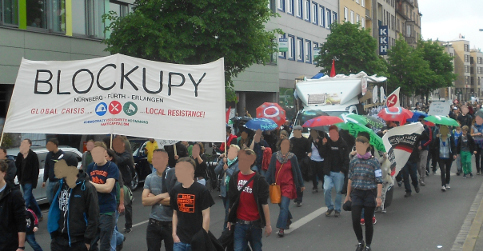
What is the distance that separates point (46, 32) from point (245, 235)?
17.1 m

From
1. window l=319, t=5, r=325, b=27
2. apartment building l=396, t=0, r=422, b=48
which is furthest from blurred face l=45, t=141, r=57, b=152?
apartment building l=396, t=0, r=422, b=48

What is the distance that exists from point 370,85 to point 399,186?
27.4ft

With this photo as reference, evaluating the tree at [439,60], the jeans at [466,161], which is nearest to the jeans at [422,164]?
the jeans at [466,161]

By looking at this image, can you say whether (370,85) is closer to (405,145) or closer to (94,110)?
(405,145)

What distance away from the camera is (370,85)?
22688mm

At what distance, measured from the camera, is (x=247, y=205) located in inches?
253

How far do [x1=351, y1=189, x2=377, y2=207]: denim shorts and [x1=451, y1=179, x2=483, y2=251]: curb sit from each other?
4.55ft

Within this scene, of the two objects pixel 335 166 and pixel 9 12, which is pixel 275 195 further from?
pixel 9 12

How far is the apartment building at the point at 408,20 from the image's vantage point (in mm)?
83312

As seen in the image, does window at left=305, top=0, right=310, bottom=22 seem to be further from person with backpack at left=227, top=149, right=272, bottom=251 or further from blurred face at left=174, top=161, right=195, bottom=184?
blurred face at left=174, top=161, right=195, bottom=184

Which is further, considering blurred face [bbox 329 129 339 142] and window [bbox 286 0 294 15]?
window [bbox 286 0 294 15]

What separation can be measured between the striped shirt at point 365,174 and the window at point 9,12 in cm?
1550

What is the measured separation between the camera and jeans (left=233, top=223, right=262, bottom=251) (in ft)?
21.0

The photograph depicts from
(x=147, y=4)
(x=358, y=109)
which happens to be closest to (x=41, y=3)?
(x=147, y=4)
